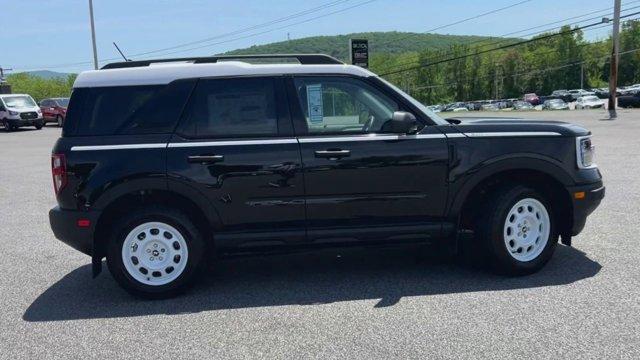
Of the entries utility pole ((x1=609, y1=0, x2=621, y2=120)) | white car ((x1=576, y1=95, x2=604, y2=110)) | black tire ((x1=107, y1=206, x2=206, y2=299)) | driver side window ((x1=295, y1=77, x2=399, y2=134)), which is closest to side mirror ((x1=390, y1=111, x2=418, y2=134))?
driver side window ((x1=295, y1=77, x2=399, y2=134))

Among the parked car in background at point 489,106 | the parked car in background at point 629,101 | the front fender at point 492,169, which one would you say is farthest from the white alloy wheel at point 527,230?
the parked car in background at point 489,106

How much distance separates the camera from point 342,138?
15.8 feet

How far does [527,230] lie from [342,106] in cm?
195

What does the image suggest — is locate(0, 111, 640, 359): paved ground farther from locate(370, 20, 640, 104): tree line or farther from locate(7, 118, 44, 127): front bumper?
locate(370, 20, 640, 104): tree line

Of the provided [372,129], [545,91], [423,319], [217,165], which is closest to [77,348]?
[217,165]

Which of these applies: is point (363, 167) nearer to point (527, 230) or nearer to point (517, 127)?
point (517, 127)

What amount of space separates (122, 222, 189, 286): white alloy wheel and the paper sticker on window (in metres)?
1.48

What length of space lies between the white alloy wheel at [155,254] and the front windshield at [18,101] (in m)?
31.2

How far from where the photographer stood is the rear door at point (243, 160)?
185 inches

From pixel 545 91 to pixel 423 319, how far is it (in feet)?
451

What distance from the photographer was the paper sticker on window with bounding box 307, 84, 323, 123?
4.89m

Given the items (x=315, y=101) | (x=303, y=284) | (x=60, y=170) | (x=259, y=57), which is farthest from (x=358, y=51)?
(x=60, y=170)

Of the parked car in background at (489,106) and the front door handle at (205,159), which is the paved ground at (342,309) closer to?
the front door handle at (205,159)

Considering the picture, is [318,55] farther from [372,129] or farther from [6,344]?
[6,344]
